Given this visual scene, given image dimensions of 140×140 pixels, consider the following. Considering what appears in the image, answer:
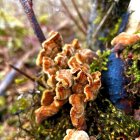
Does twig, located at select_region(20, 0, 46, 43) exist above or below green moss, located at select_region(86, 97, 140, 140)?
above

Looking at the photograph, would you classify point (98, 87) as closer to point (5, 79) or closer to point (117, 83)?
point (117, 83)

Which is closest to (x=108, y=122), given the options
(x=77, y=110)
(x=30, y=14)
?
(x=77, y=110)

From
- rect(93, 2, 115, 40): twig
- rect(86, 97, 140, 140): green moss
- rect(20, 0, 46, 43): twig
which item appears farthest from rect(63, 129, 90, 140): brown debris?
rect(93, 2, 115, 40): twig

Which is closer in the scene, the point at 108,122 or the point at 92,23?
the point at 108,122

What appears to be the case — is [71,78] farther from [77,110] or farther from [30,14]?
[30,14]

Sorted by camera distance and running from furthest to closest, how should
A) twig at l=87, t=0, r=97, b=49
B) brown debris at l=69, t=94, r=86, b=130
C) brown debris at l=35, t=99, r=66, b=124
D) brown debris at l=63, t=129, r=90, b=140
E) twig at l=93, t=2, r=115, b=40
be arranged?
twig at l=87, t=0, r=97, b=49 → twig at l=93, t=2, r=115, b=40 → brown debris at l=35, t=99, r=66, b=124 → brown debris at l=69, t=94, r=86, b=130 → brown debris at l=63, t=129, r=90, b=140

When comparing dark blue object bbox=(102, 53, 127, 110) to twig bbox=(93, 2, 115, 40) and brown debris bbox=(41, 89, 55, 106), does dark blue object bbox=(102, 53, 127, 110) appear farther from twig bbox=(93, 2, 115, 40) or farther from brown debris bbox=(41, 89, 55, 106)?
twig bbox=(93, 2, 115, 40)

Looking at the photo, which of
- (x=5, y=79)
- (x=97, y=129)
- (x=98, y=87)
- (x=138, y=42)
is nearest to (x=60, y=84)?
(x=98, y=87)

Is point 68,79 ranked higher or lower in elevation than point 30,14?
lower
